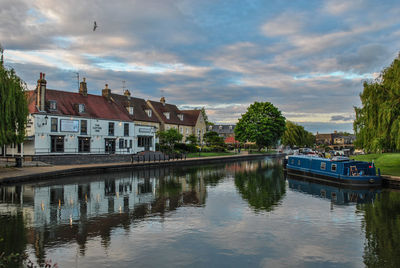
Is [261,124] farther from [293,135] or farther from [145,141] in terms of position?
[293,135]

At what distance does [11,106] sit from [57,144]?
1397 centimetres

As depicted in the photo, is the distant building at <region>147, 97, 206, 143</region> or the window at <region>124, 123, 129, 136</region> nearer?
the window at <region>124, 123, 129, 136</region>

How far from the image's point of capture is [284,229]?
1560 centimetres

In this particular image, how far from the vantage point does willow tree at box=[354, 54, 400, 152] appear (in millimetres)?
29250

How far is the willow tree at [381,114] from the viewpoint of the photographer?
2925 centimetres

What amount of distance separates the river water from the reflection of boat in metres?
0.07

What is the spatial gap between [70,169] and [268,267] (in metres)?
29.1

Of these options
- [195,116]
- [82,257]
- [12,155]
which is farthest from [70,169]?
[195,116]

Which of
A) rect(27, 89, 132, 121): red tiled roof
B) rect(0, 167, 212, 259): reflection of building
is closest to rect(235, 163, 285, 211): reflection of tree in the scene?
rect(0, 167, 212, 259): reflection of building

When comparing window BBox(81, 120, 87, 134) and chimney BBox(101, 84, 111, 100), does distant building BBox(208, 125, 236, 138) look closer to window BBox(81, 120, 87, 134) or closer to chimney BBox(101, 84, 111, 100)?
chimney BBox(101, 84, 111, 100)

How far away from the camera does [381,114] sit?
30.0 m

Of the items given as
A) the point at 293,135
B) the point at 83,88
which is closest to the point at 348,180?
the point at 83,88

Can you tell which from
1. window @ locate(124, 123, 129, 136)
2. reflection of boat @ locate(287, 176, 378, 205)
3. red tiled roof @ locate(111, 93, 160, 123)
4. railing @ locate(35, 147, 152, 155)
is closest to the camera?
reflection of boat @ locate(287, 176, 378, 205)

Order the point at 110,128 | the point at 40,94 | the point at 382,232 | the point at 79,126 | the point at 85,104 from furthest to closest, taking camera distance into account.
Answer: the point at 110,128 < the point at 85,104 < the point at 79,126 < the point at 40,94 < the point at 382,232
